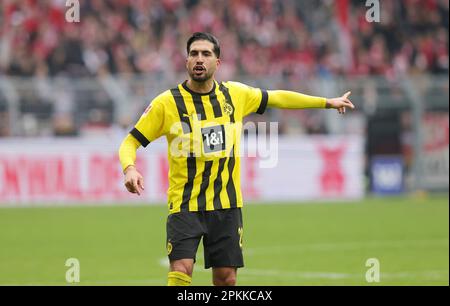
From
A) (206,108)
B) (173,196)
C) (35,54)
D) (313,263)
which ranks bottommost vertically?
(313,263)

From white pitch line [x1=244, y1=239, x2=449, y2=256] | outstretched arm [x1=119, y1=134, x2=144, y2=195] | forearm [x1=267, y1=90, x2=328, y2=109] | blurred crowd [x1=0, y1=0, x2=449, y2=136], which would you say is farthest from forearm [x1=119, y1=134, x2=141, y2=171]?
blurred crowd [x1=0, y1=0, x2=449, y2=136]

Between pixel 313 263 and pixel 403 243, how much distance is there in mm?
2562

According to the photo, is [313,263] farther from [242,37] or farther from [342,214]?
[242,37]

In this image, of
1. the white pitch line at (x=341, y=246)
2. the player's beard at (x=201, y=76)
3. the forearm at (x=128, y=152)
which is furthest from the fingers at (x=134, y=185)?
the white pitch line at (x=341, y=246)

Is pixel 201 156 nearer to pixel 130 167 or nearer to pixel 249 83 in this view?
pixel 130 167

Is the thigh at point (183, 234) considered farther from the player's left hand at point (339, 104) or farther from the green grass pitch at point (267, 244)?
the green grass pitch at point (267, 244)

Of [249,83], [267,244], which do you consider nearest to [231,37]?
[249,83]

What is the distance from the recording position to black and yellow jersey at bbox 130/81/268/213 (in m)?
7.96

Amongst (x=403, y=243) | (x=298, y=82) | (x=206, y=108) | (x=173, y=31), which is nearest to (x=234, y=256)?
(x=206, y=108)

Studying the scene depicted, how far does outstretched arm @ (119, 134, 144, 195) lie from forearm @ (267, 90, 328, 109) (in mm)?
1240

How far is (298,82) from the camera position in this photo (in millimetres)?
22594

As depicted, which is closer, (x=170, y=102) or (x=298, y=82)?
(x=170, y=102)

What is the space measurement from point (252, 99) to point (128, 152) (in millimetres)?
1197

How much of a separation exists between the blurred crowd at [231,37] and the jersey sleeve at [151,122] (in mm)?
15541
